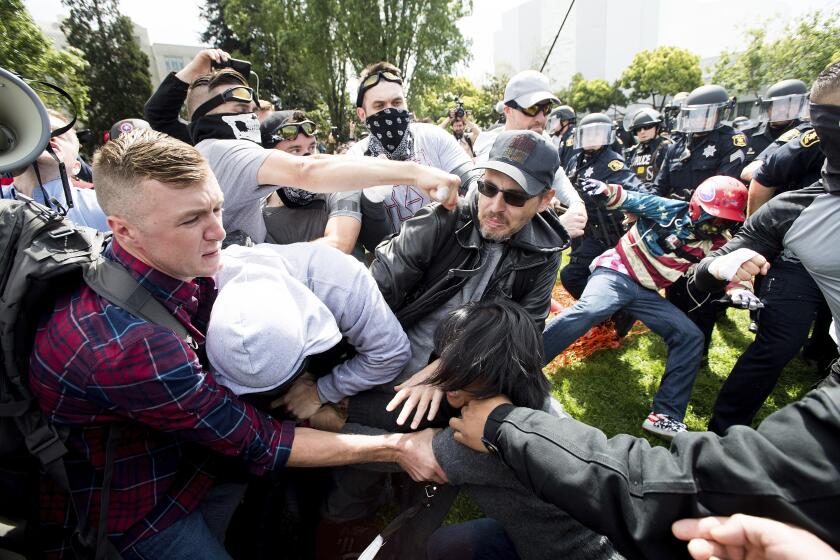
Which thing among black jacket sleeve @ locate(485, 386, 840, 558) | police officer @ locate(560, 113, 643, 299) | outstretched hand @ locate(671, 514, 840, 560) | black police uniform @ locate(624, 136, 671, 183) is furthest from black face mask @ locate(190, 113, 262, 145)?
black police uniform @ locate(624, 136, 671, 183)

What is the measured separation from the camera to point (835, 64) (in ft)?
6.56

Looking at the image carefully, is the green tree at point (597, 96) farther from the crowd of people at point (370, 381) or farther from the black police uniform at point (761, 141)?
the crowd of people at point (370, 381)

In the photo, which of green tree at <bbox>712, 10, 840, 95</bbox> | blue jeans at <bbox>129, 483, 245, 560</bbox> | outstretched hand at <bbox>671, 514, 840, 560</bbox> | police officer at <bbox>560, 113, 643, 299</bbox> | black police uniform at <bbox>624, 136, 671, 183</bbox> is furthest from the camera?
green tree at <bbox>712, 10, 840, 95</bbox>

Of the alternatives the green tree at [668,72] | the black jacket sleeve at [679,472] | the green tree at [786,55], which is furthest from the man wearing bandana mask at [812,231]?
the green tree at [668,72]

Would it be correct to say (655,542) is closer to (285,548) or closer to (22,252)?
(285,548)

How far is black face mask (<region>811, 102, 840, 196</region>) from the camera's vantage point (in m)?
1.92

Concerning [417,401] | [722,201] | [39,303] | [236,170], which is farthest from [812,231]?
[39,303]

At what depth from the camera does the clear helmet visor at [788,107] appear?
4.95 metres

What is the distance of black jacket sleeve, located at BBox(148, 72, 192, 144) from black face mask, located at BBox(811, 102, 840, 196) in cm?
371

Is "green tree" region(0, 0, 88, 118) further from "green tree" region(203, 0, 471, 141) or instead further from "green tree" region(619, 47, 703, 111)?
"green tree" region(619, 47, 703, 111)

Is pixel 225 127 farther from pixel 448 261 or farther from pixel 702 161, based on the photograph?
pixel 702 161

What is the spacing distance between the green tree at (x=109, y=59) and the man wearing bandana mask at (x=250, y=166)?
26406 millimetres

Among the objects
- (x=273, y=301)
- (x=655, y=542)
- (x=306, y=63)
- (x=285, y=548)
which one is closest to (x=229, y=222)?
(x=273, y=301)

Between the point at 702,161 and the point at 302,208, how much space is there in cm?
502
